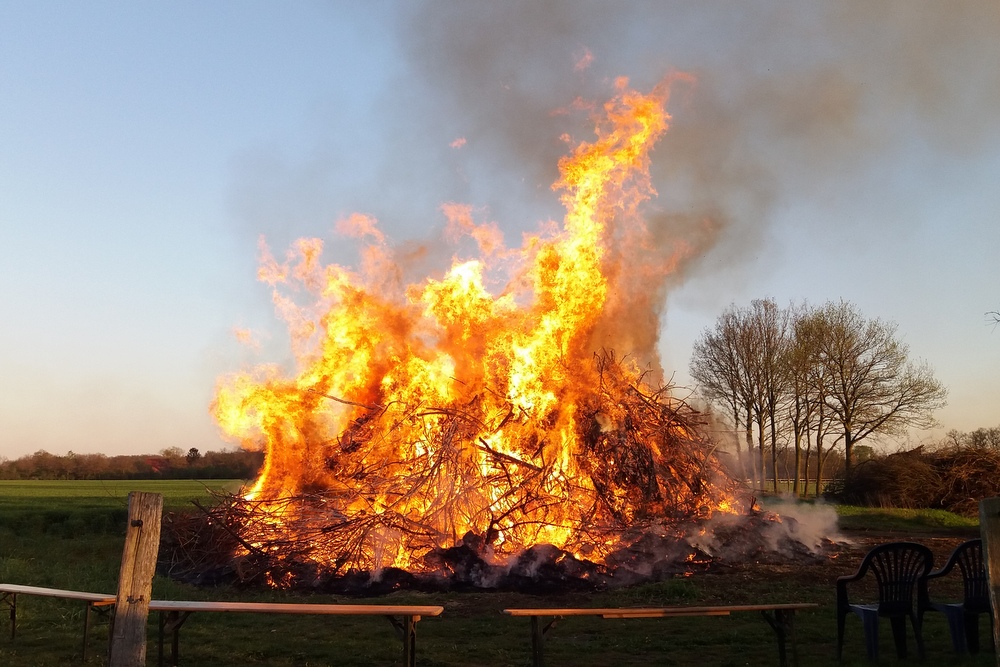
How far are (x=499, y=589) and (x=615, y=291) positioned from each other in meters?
6.91

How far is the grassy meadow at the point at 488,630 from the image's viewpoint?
750cm

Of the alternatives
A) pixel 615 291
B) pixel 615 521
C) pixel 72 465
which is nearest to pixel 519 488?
pixel 615 521

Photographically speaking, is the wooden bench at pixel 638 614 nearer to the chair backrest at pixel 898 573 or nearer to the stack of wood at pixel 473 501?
the chair backrest at pixel 898 573

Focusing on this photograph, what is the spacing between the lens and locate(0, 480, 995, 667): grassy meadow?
24.6 feet

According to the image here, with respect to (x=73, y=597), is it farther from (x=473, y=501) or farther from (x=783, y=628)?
(x=473, y=501)

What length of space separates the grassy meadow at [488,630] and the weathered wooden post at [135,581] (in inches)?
87.6

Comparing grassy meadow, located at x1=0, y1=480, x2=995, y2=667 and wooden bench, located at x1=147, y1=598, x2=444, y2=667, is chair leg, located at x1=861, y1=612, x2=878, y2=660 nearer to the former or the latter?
grassy meadow, located at x1=0, y1=480, x2=995, y2=667

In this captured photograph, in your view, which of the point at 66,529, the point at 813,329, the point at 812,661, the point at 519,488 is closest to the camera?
the point at 812,661

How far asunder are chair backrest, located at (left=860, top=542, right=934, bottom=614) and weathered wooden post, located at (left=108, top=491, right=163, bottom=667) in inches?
235

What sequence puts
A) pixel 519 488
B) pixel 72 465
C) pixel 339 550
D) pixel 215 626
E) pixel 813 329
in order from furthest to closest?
pixel 72 465 < pixel 813 329 < pixel 519 488 < pixel 339 550 < pixel 215 626

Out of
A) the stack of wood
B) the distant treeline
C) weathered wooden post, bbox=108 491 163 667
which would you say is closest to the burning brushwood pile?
the stack of wood

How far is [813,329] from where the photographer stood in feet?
107

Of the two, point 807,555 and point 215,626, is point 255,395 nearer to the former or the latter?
point 215,626

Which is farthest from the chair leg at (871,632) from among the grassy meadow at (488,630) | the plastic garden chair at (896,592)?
the grassy meadow at (488,630)
